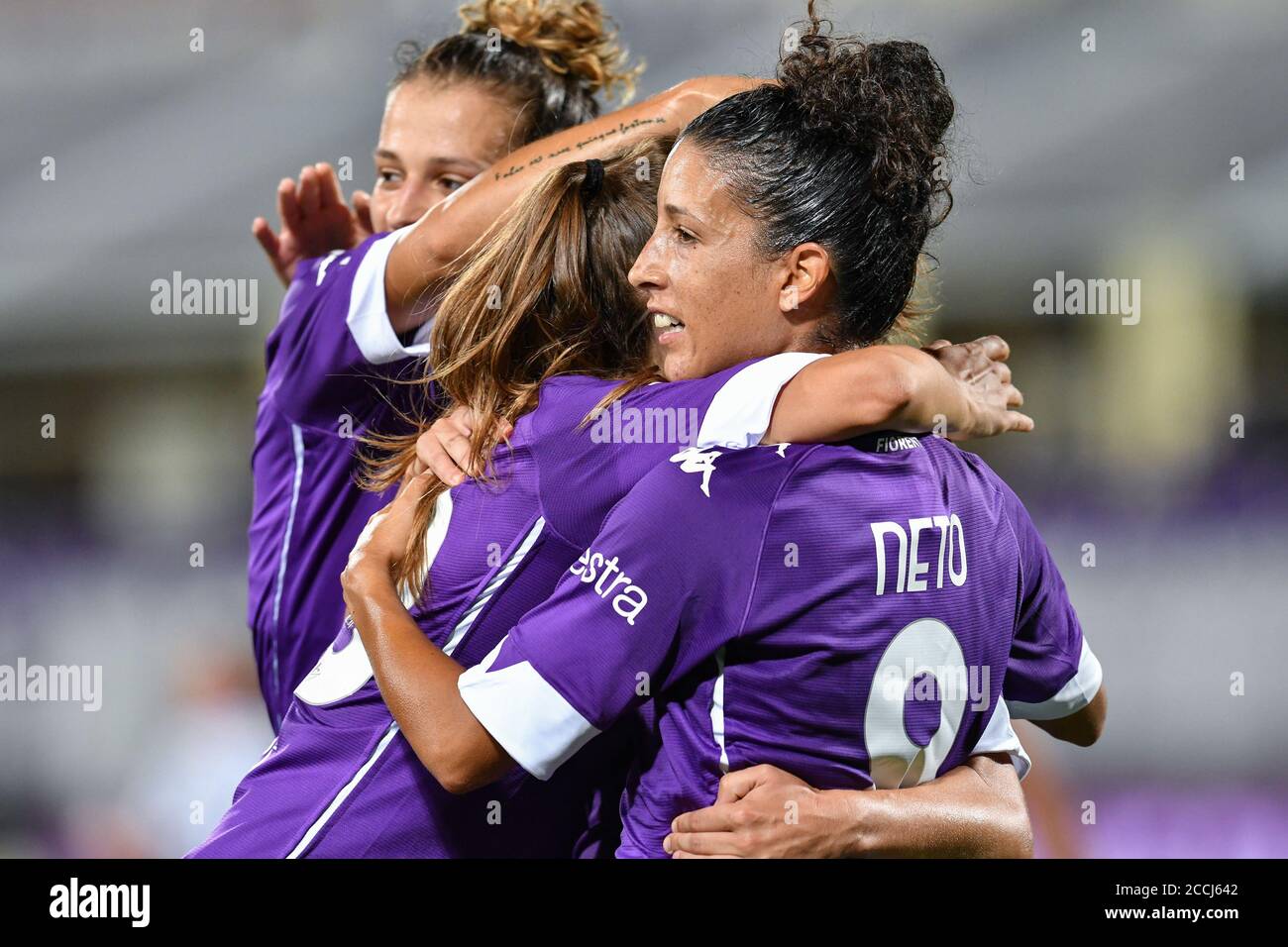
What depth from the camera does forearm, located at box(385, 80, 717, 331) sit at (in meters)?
2.04

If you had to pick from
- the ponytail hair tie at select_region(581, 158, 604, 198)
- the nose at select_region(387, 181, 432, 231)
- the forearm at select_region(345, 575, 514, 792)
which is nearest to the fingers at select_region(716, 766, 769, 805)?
the forearm at select_region(345, 575, 514, 792)

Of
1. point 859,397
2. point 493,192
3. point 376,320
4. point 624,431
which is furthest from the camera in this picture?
point 376,320

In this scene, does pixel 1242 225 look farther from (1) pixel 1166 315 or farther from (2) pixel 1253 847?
(2) pixel 1253 847

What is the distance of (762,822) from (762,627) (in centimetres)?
21

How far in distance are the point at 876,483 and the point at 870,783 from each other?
371mm

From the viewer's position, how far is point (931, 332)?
566cm

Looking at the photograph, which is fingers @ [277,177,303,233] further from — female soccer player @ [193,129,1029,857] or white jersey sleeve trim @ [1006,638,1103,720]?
white jersey sleeve trim @ [1006,638,1103,720]

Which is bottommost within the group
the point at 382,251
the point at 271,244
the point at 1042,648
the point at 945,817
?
the point at 945,817

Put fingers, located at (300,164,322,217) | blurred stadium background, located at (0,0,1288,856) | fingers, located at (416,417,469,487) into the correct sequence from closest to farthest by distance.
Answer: fingers, located at (416,417,469,487)
fingers, located at (300,164,322,217)
blurred stadium background, located at (0,0,1288,856)

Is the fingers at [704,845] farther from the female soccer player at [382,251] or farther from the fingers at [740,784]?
the female soccer player at [382,251]

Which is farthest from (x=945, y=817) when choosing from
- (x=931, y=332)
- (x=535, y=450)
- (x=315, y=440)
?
(x=931, y=332)

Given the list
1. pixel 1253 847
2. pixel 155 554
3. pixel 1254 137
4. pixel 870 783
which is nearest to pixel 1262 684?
pixel 1253 847

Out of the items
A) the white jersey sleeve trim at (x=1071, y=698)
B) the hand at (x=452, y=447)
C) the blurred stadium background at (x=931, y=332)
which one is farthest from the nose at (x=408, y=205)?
the blurred stadium background at (x=931, y=332)

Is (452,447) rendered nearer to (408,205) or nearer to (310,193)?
(408,205)
